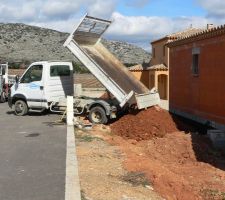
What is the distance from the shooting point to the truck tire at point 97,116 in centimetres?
1875

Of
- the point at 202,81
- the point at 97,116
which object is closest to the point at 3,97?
the point at 97,116

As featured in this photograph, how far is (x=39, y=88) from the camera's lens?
2097 cm

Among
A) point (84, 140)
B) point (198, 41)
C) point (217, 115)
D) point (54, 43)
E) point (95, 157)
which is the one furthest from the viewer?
point (54, 43)

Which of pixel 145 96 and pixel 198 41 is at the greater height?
pixel 198 41

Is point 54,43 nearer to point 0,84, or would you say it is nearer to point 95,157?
point 0,84

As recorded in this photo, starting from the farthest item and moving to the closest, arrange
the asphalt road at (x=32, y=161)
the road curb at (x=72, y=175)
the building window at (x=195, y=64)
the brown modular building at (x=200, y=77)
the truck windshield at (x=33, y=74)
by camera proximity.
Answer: the truck windshield at (x=33, y=74)
the building window at (x=195, y=64)
the brown modular building at (x=200, y=77)
the asphalt road at (x=32, y=161)
the road curb at (x=72, y=175)

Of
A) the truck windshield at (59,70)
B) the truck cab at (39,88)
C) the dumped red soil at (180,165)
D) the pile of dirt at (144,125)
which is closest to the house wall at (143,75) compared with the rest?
the truck windshield at (59,70)

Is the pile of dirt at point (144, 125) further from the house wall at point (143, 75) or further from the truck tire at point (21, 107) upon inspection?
the house wall at point (143, 75)

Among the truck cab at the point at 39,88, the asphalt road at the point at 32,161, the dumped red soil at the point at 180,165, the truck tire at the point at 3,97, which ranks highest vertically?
the truck cab at the point at 39,88

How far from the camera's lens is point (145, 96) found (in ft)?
59.9

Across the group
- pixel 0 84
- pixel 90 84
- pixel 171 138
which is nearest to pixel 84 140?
pixel 171 138

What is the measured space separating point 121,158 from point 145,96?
6.78 meters

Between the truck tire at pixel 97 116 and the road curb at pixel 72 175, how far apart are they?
500cm

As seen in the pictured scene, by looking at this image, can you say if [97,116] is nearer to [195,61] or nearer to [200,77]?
[200,77]
